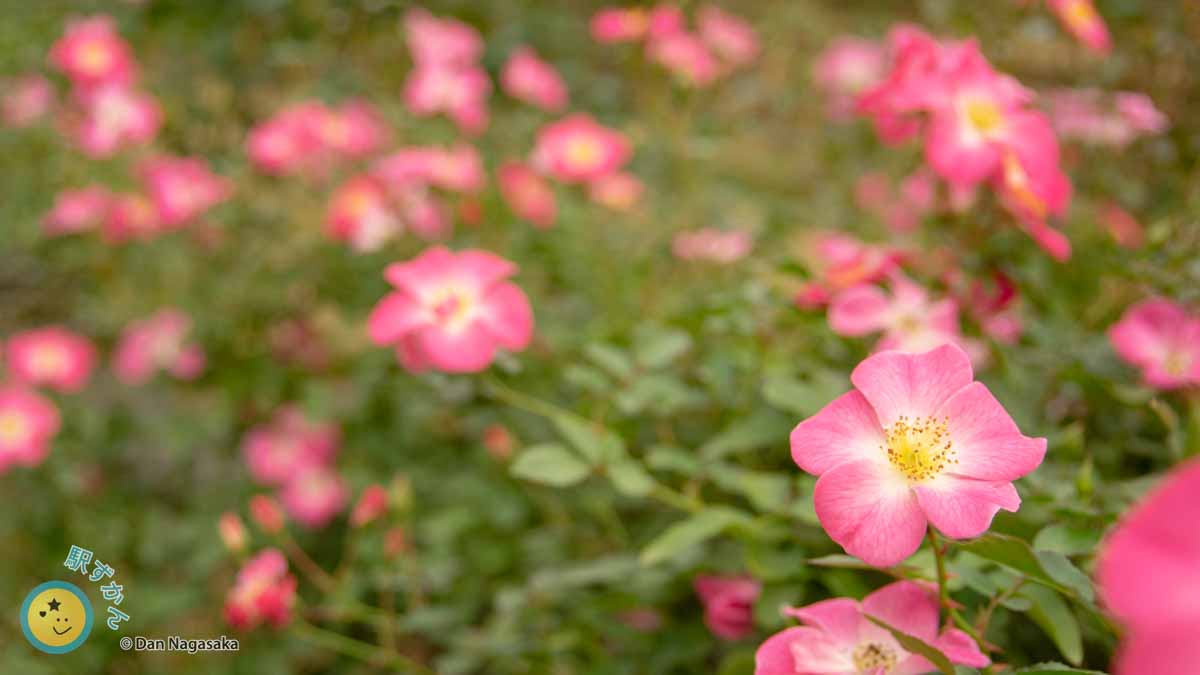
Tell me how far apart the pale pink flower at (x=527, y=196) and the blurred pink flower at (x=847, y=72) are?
0.87m

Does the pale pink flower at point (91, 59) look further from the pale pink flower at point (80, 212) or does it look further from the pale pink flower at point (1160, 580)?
the pale pink flower at point (1160, 580)

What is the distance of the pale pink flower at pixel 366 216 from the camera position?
52.9 inches

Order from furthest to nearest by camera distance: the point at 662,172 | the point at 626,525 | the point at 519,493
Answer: the point at 662,172, the point at 519,493, the point at 626,525

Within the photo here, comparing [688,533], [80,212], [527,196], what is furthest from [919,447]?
[80,212]

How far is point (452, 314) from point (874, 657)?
0.48 m

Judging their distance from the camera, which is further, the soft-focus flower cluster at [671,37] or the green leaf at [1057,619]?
the soft-focus flower cluster at [671,37]

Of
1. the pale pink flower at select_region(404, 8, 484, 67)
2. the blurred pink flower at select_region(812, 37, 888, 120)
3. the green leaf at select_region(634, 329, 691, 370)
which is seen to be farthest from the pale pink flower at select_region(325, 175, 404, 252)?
the blurred pink flower at select_region(812, 37, 888, 120)

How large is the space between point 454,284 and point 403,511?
0.27 meters

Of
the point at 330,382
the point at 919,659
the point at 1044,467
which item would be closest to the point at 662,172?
the point at 330,382

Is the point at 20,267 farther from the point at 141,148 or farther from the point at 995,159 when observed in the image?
the point at 995,159

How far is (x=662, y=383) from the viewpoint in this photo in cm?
83

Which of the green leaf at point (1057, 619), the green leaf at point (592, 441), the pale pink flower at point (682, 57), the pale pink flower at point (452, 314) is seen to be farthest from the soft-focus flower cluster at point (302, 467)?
the green leaf at point (1057, 619)

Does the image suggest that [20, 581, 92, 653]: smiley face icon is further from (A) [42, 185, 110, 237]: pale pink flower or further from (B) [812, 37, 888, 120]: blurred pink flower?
(B) [812, 37, 888, 120]: blurred pink flower

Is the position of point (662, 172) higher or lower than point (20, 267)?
higher
